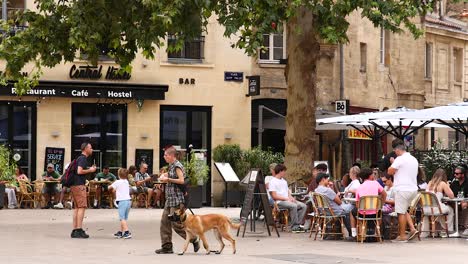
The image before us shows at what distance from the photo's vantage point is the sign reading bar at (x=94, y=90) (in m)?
38.0

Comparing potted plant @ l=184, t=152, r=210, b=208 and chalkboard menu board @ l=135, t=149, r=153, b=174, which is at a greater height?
chalkboard menu board @ l=135, t=149, r=153, b=174

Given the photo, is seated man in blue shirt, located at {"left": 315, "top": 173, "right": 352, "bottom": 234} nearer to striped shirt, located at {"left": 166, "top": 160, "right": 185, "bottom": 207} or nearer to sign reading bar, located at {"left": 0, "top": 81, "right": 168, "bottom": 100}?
striped shirt, located at {"left": 166, "top": 160, "right": 185, "bottom": 207}

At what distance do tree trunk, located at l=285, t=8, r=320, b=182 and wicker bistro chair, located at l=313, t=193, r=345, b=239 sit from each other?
15.8ft

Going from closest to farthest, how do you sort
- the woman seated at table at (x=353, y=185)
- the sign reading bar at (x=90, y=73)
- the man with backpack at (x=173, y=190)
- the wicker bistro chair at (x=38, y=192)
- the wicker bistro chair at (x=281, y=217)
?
the man with backpack at (x=173, y=190) < the woman seated at table at (x=353, y=185) < the wicker bistro chair at (x=281, y=217) < the wicker bistro chair at (x=38, y=192) < the sign reading bar at (x=90, y=73)

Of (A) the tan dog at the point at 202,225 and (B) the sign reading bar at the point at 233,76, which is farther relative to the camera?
(B) the sign reading bar at the point at 233,76

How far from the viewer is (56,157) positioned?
125ft

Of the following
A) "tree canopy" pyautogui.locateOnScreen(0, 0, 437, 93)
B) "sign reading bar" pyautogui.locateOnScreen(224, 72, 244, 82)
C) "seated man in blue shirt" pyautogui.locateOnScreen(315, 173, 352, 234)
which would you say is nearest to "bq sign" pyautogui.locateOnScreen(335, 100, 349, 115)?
"sign reading bar" pyautogui.locateOnScreen(224, 72, 244, 82)

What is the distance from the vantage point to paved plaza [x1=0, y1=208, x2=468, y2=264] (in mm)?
17688

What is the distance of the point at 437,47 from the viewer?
52.9 m

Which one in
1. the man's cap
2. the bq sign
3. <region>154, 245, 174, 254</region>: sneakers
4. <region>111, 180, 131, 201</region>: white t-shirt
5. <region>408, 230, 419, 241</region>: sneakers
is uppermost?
the bq sign

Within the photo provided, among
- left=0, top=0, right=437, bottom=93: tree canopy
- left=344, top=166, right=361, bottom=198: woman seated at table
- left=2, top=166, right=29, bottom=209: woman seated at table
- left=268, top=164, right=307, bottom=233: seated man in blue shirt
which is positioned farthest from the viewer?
left=2, top=166, right=29, bottom=209: woman seated at table

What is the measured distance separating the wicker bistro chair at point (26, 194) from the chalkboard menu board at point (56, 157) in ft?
5.91

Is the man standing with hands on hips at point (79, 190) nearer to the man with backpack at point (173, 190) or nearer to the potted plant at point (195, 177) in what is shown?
the man with backpack at point (173, 190)

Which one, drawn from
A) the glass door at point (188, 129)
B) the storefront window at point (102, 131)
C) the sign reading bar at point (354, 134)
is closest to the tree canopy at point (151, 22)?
the storefront window at point (102, 131)
